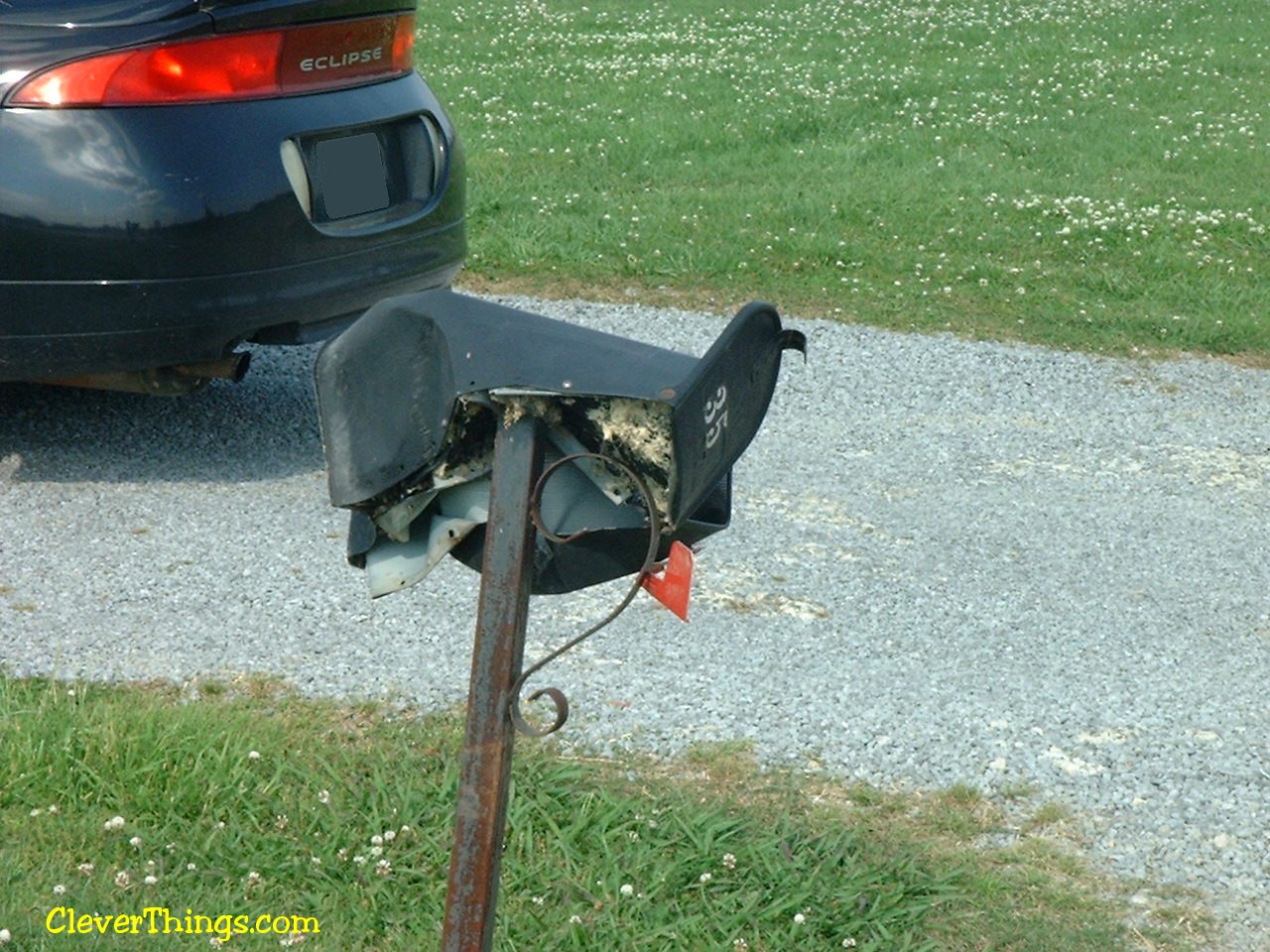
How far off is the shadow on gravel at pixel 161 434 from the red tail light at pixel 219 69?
1.19m

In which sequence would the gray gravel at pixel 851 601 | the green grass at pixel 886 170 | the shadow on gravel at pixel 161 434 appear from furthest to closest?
the green grass at pixel 886 170, the shadow on gravel at pixel 161 434, the gray gravel at pixel 851 601

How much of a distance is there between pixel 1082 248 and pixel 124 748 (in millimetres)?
6515

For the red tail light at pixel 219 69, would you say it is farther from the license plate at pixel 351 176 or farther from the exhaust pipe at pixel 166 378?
the exhaust pipe at pixel 166 378

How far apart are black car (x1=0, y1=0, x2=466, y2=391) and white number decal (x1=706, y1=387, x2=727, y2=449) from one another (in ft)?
9.87

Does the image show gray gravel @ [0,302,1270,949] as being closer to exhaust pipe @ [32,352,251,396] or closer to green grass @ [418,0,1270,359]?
exhaust pipe @ [32,352,251,396]

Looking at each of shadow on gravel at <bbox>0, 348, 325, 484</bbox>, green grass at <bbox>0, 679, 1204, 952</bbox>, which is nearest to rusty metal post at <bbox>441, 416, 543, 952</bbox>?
green grass at <bbox>0, 679, 1204, 952</bbox>

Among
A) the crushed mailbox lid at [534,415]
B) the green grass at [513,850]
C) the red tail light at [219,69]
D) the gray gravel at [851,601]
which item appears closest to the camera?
the crushed mailbox lid at [534,415]

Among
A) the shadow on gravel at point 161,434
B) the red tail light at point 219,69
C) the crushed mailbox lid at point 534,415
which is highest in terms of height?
the crushed mailbox lid at point 534,415

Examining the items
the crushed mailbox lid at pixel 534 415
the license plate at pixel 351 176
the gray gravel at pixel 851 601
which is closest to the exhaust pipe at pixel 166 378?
the gray gravel at pixel 851 601

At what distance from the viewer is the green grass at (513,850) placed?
2936 mm

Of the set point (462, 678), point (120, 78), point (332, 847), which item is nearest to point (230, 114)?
point (120, 78)

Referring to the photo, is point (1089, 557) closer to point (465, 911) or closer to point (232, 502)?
point (232, 502)

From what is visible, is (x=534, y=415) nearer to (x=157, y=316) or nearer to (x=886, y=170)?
(x=157, y=316)

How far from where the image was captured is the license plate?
495 centimetres
